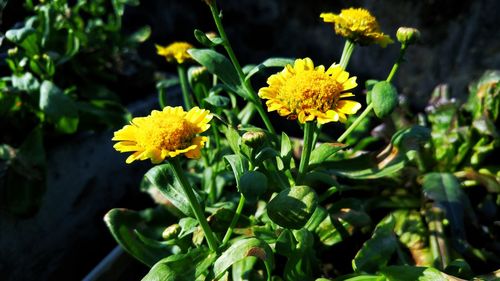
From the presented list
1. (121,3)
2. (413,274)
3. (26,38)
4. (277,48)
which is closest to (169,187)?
(413,274)

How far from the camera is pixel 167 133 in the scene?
683mm

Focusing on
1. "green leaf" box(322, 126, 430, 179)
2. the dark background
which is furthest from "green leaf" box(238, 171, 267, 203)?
the dark background

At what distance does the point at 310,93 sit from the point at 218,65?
0.23 m

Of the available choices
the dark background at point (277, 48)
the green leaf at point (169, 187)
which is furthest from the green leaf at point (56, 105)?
the green leaf at point (169, 187)

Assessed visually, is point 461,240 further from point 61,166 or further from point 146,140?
point 61,166

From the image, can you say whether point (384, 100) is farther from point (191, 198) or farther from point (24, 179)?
point (24, 179)

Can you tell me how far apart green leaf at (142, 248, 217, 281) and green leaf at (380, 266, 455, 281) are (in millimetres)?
290

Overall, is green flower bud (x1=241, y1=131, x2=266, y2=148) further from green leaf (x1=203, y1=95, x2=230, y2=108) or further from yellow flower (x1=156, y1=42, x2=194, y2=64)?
yellow flower (x1=156, y1=42, x2=194, y2=64)

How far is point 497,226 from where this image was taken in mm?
1154

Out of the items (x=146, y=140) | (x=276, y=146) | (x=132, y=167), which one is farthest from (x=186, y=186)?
(x=132, y=167)

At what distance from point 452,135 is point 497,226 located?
9.4 inches

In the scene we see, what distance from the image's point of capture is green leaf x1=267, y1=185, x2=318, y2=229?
73 centimetres

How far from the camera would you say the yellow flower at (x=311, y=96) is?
0.71 m

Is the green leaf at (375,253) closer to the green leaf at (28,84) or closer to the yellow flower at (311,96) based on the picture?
the yellow flower at (311,96)
